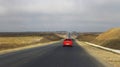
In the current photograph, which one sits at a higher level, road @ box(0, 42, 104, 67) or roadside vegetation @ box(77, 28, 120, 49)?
road @ box(0, 42, 104, 67)

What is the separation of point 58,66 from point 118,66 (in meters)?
4.39

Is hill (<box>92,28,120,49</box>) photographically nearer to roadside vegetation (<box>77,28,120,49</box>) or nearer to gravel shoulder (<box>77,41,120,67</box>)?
roadside vegetation (<box>77,28,120,49</box>)

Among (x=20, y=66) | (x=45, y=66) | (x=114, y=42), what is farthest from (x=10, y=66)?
(x=114, y=42)

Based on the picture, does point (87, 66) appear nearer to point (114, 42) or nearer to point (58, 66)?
point (58, 66)

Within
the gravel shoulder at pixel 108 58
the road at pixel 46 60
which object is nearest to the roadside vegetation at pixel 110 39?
the gravel shoulder at pixel 108 58

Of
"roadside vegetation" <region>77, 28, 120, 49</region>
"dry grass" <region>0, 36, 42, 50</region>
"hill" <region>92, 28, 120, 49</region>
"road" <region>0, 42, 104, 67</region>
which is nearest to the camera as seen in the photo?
"road" <region>0, 42, 104, 67</region>

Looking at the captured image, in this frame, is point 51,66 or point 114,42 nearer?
Answer: point 51,66

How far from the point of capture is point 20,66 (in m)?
16.2

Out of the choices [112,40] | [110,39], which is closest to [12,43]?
[112,40]

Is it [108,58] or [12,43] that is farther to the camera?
[12,43]

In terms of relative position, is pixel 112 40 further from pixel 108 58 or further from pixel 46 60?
pixel 46 60

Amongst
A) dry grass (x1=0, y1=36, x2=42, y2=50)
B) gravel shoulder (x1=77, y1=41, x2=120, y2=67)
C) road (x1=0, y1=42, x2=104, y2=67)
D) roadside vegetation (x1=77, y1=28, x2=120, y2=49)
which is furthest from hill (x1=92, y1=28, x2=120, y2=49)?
road (x1=0, y1=42, x2=104, y2=67)

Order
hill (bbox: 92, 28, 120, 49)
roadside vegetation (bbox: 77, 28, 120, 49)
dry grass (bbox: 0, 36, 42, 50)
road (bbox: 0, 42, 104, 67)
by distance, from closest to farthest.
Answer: road (bbox: 0, 42, 104, 67), dry grass (bbox: 0, 36, 42, 50), hill (bbox: 92, 28, 120, 49), roadside vegetation (bbox: 77, 28, 120, 49)

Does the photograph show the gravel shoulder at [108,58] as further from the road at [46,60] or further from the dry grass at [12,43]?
the dry grass at [12,43]
